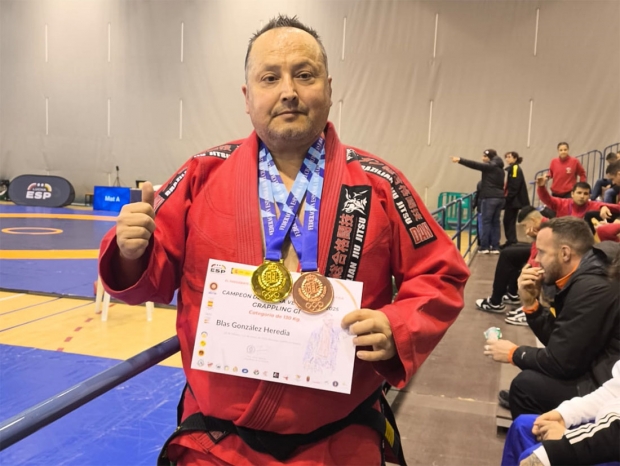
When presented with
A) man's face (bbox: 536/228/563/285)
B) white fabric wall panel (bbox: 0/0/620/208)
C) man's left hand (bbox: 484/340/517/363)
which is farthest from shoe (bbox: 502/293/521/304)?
white fabric wall panel (bbox: 0/0/620/208)

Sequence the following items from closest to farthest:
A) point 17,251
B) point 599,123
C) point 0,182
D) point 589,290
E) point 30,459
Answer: point 589,290 → point 30,459 → point 17,251 → point 599,123 → point 0,182

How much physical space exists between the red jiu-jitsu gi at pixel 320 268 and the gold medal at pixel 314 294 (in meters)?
0.06

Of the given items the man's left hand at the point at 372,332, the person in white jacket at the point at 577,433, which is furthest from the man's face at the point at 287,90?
the person in white jacket at the point at 577,433

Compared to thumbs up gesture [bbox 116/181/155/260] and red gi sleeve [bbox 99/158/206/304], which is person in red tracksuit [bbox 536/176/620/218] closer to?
red gi sleeve [bbox 99/158/206/304]

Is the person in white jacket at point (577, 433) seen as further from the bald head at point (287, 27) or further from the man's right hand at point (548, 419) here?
the bald head at point (287, 27)

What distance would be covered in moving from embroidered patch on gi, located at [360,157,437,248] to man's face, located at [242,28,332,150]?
0.65ft

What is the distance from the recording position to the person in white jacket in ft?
5.97

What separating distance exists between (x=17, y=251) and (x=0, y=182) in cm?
1163

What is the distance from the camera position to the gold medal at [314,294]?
4.15 feet

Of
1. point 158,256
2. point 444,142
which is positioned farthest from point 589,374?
point 444,142

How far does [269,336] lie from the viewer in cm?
127

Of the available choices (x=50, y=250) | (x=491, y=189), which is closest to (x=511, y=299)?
(x=491, y=189)

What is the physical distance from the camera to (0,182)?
18438mm

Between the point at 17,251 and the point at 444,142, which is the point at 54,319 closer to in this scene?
the point at 17,251
